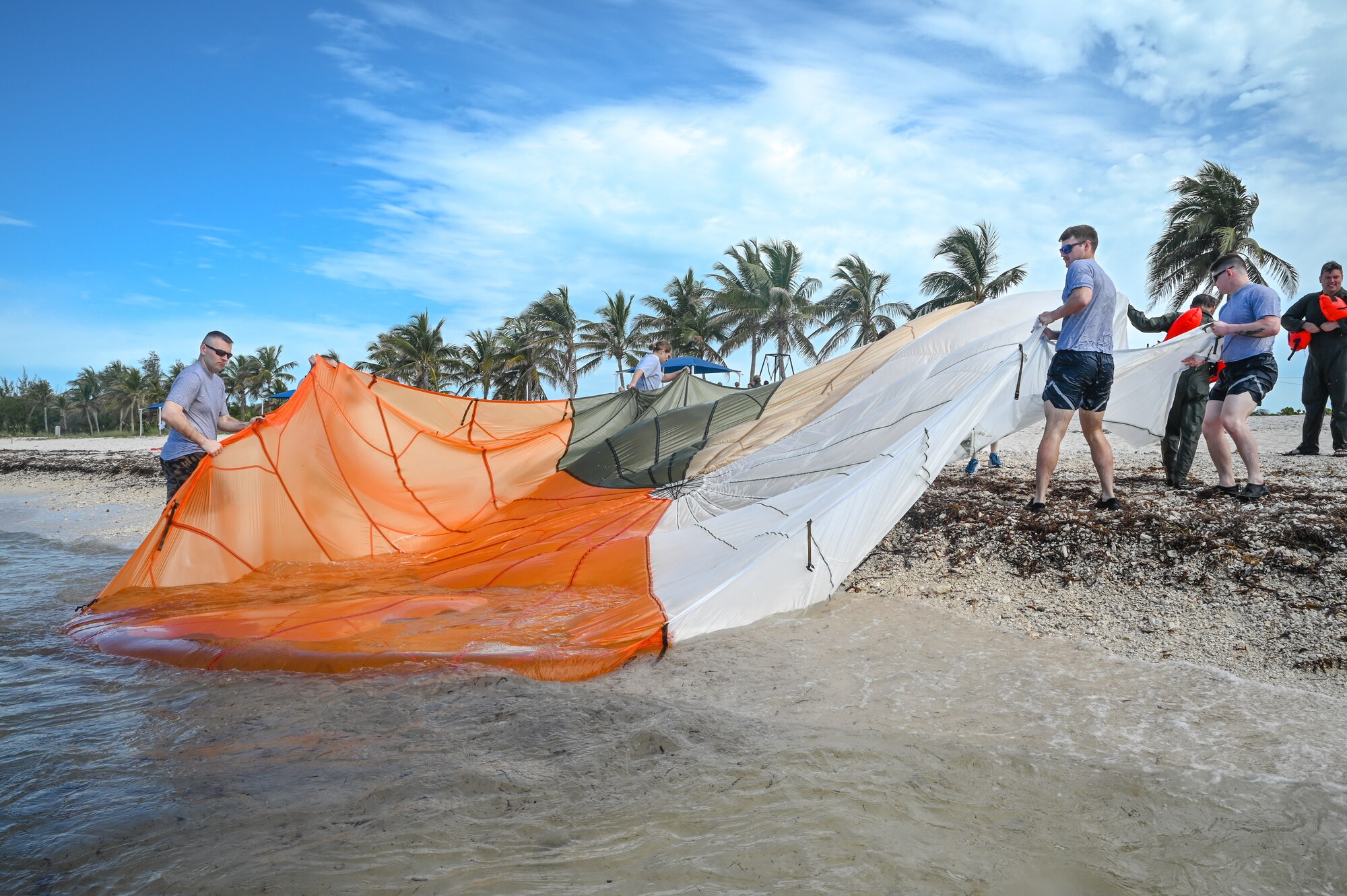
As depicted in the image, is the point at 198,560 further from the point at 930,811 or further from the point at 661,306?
the point at 661,306

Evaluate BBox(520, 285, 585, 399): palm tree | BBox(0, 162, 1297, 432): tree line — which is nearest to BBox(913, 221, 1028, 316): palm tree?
BBox(0, 162, 1297, 432): tree line

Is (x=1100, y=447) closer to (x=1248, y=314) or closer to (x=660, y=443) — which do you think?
(x=1248, y=314)

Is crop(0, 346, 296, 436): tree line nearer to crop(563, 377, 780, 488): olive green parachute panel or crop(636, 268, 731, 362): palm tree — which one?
crop(636, 268, 731, 362): palm tree

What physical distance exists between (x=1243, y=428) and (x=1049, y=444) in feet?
4.16

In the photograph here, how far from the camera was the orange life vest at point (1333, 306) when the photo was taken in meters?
6.68

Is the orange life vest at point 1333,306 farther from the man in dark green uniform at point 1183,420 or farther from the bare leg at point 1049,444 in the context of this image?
the bare leg at point 1049,444

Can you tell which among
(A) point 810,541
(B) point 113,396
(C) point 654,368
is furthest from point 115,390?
(A) point 810,541

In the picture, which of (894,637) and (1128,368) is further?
(1128,368)

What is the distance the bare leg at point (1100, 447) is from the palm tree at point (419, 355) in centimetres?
4313

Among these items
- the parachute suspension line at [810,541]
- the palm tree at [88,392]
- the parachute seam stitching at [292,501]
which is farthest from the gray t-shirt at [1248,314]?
the palm tree at [88,392]

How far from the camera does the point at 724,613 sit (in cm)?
403

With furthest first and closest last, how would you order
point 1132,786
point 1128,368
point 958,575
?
point 1128,368 < point 958,575 < point 1132,786

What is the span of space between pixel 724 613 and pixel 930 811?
1.78 metres

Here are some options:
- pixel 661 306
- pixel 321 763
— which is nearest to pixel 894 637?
pixel 321 763
